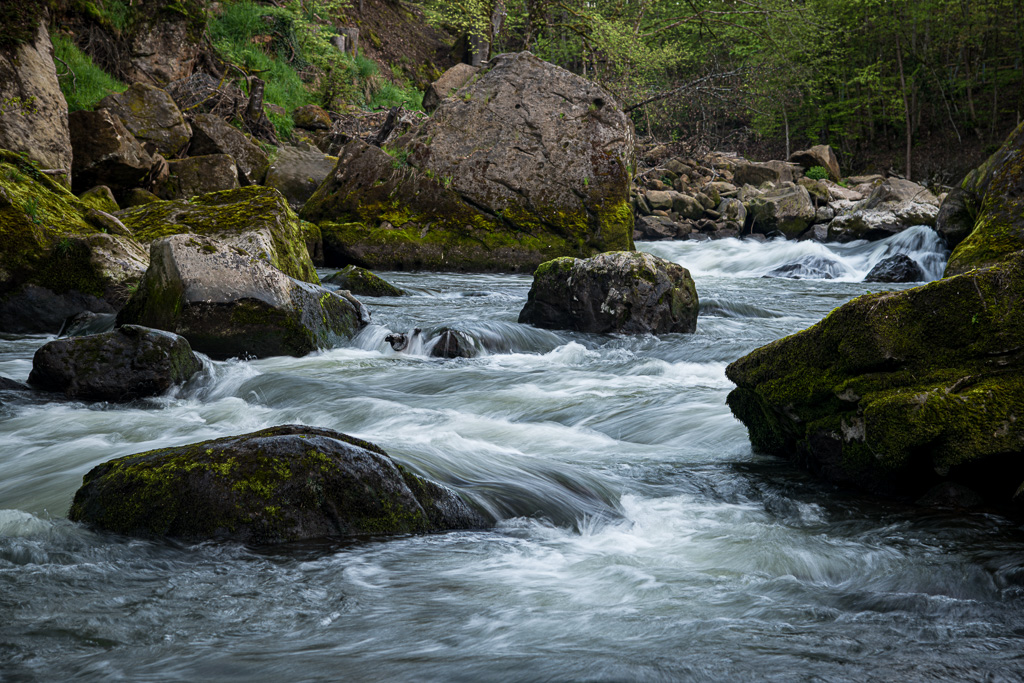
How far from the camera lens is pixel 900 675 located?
2.12 m

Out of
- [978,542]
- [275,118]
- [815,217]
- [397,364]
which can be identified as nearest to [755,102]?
[815,217]

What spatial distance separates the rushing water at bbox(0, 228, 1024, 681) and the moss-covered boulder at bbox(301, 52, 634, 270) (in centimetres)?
743

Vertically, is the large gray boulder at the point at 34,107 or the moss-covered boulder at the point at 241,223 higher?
the large gray boulder at the point at 34,107

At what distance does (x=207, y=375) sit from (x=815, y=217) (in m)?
16.5

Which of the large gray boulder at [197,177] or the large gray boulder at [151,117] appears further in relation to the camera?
the large gray boulder at [151,117]

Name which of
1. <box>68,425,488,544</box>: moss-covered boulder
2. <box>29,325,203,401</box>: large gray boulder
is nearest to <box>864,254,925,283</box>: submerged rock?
<box>29,325,203,401</box>: large gray boulder

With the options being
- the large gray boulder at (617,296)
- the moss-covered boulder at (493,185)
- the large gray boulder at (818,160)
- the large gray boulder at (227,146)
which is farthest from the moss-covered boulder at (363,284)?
the large gray boulder at (818,160)

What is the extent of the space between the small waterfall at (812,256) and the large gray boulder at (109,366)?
447 inches

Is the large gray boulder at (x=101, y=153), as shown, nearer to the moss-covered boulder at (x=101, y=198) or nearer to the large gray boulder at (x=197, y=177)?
the moss-covered boulder at (x=101, y=198)

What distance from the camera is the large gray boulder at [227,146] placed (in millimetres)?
13609

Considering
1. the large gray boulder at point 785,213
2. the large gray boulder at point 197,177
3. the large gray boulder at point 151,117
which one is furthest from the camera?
the large gray boulder at point 785,213

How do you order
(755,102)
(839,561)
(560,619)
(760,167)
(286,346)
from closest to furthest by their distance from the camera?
(560,619) < (839,561) < (286,346) < (760,167) < (755,102)

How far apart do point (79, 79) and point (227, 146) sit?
109 inches

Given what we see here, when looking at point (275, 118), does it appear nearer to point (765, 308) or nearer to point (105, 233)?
point (105, 233)
